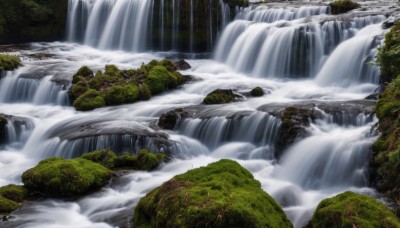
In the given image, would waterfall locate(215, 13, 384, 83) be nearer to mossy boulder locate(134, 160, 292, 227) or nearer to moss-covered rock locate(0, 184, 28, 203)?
mossy boulder locate(134, 160, 292, 227)

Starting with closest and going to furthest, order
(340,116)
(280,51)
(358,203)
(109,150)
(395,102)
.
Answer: (358,203) < (395,102) < (109,150) < (340,116) < (280,51)

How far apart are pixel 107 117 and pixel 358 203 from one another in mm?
8351

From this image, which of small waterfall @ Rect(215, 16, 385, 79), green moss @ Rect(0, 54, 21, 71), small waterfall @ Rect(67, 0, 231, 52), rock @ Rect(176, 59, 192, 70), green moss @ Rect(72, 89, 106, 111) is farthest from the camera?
small waterfall @ Rect(67, 0, 231, 52)

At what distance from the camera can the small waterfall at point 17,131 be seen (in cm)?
1234

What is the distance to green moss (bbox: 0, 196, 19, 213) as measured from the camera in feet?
24.6

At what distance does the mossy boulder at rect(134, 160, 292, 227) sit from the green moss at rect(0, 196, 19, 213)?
2.22 m

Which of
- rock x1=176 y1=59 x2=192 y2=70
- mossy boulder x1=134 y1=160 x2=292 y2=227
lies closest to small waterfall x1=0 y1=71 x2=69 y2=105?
rock x1=176 y1=59 x2=192 y2=70

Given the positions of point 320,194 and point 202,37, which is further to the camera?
point 202,37

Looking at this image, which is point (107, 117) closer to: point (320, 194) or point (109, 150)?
point (109, 150)

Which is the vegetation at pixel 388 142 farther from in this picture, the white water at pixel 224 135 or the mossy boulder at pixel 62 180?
the mossy boulder at pixel 62 180

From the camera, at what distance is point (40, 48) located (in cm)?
2291

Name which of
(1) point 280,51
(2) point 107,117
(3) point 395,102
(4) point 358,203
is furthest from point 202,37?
(4) point 358,203

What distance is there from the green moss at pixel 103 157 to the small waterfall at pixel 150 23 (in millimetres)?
12814

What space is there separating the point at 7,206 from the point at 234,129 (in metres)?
5.43
